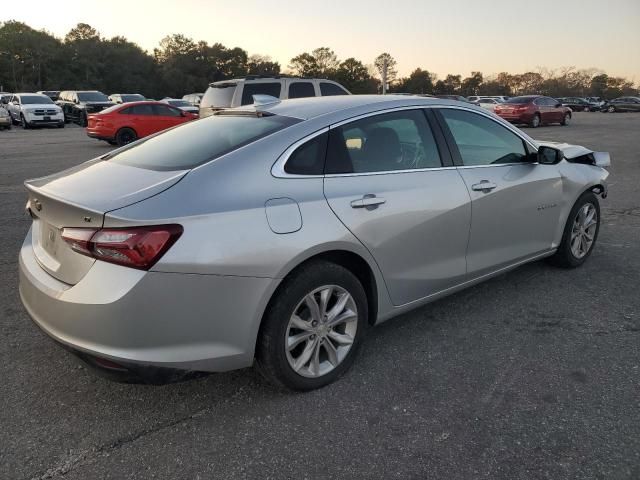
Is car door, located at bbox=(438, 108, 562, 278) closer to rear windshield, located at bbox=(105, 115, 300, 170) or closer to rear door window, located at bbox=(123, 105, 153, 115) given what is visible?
rear windshield, located at bbox=(105, 115, 300, 170)

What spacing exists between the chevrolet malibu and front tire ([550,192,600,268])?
2.75 ft

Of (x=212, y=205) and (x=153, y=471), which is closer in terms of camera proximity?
(x=153, y=471)

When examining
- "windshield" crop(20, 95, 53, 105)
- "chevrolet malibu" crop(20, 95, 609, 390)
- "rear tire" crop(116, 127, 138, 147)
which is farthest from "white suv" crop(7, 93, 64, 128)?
"chevrolet malibu" crop(20, 95, 609, 390)

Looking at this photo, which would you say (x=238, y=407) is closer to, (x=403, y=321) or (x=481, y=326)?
(x=403, y=321)

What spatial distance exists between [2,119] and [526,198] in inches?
1078

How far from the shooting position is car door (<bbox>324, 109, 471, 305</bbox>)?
9.96ft

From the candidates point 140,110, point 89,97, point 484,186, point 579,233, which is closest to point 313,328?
point 484,186

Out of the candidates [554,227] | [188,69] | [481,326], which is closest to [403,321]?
[481,326]

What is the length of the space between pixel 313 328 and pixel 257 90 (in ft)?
30.5

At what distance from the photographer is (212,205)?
2.51 metres

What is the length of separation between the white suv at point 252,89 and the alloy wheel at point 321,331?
854cm

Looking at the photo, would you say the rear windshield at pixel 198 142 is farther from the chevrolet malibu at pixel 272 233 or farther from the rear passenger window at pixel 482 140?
the rear passenger window at pixel 482 140

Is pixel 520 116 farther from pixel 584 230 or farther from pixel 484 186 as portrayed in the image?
pixel 484 186

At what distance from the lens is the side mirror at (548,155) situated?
4301 millimetres
